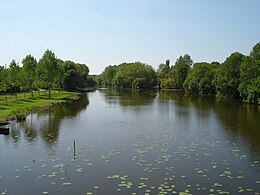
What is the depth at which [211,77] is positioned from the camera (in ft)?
354

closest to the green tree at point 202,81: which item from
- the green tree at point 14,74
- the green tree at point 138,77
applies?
the green tree at point 138,77

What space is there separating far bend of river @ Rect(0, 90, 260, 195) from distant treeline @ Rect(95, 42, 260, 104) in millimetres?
32794

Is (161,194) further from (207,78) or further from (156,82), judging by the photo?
(156,82)

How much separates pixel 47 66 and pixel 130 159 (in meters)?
59.1

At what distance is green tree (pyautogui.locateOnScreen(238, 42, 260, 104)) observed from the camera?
61112 millimetres

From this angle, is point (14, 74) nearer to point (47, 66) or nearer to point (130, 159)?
point (47, 66)

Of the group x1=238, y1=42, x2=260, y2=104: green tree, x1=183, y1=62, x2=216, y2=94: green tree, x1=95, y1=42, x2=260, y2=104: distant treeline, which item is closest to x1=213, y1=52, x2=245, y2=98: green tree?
x1=95, y1=42, x2=260, y2=104: distant treeline

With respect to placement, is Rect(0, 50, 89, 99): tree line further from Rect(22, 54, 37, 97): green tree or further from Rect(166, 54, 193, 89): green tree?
Rect(166, 54, 193, 89): green tree

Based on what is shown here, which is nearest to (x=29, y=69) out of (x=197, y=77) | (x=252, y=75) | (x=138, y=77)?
(x=252, y=75)

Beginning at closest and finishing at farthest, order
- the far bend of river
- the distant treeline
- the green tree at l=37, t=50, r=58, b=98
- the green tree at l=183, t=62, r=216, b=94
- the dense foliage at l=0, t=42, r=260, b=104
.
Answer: the far bend of river → the dense foliage at l=0, t=42, r=260, b=104 → the distant treeline → the green tree at l=37, t=50, r=58, b=98 → the green tree at l=183, t=62, r=216, b=94

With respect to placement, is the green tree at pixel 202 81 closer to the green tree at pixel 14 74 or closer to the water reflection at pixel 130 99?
the water reflection at pixel 130 99

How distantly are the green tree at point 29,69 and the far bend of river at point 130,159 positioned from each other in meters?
34.9

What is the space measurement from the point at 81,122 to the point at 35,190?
75.5ft

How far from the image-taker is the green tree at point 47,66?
7425cm
